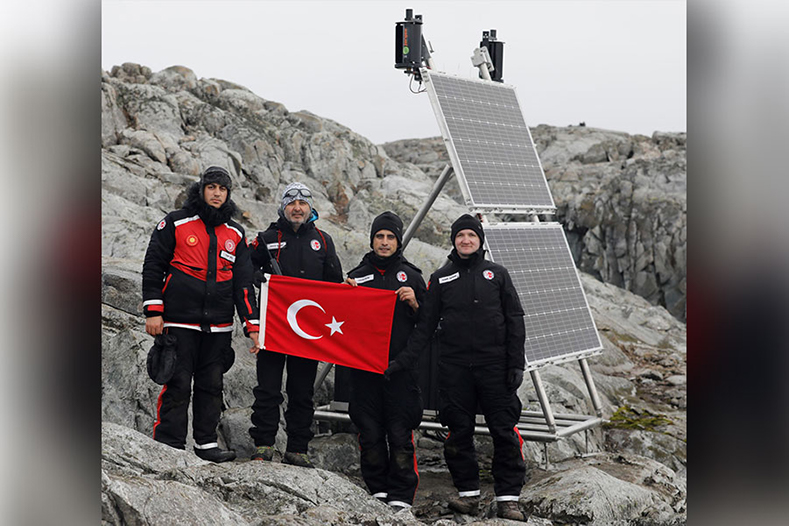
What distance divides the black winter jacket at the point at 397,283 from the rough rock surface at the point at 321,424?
1.38 metres

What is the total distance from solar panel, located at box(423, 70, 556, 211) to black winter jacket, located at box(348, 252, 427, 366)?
3.12 ft

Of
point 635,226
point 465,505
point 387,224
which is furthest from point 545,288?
point 635,226

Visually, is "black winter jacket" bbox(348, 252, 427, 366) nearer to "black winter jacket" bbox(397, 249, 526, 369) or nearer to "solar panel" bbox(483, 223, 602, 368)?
"black winter jacket" bbox(397, 249, 526, 369)

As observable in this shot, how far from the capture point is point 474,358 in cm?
633

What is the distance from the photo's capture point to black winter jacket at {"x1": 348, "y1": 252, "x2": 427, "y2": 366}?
6.84 m

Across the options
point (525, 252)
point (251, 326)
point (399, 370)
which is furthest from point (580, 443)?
point (251, 326)

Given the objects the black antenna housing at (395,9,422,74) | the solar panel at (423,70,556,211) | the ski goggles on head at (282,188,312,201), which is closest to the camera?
the ski goggles on head at (282,188,312,201)

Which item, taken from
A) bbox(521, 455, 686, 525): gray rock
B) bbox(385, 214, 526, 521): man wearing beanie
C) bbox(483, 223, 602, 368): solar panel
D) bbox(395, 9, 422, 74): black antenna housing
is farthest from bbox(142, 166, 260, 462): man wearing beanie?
bbox(521, 455, 686, 525): gray rock

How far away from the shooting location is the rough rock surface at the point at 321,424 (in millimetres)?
5453

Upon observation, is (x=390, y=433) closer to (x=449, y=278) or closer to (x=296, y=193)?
(x=449, y=278)

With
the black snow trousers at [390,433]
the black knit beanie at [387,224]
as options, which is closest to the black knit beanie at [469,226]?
the black knit beanie at [387,224]
